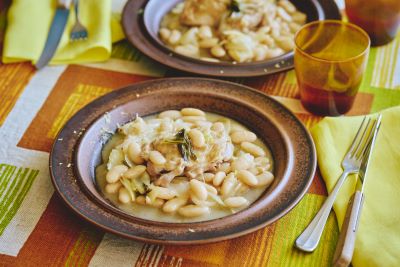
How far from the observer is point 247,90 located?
1.40m

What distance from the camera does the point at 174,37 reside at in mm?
1768

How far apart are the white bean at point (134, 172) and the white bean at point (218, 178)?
16 centimetres

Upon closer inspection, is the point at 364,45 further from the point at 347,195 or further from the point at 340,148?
the point at 347,195

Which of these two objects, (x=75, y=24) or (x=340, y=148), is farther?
(x=75, y=24)

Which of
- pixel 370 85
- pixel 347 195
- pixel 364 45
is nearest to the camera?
pixel 347 195

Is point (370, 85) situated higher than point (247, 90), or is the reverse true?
point (247, 90)

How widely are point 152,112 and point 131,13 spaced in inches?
20.8

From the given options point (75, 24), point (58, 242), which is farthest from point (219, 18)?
point (58, 242)

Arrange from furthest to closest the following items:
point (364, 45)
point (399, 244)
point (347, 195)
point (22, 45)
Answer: point (22, 45)
point (364, 45)
point (347, 195)
point (399, 244)

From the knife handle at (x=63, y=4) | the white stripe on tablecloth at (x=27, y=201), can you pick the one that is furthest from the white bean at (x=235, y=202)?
the knife handle at (x=63, y=4)

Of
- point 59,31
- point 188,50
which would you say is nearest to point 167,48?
point 188,50

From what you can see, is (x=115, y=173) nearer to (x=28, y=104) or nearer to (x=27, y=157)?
(x=27, y=157)

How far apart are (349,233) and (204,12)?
98 cm

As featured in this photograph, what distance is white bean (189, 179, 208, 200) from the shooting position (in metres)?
1.15
